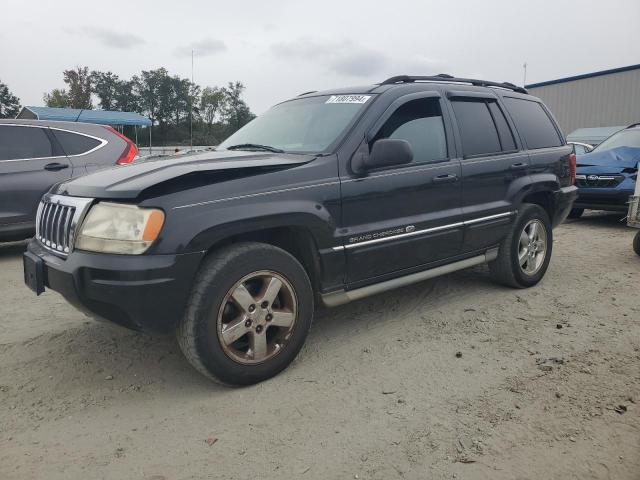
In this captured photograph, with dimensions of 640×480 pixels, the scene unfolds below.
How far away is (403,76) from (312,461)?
114 inches

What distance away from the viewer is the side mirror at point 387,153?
10.4 ft

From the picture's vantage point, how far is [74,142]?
6.47 m

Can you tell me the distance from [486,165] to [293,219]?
200 cm

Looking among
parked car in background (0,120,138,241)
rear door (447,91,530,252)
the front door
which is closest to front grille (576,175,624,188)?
rear door (447,91,530,252)

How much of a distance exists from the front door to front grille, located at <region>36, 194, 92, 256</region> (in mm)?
1538

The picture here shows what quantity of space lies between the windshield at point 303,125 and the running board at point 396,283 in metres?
0.96

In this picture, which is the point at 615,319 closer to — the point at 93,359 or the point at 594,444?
the point at 594,444

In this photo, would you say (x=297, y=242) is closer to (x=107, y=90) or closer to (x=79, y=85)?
(x=79, y=85)

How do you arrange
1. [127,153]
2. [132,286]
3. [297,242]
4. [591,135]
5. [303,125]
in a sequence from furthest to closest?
[591,135] < [127,153] < [303,125] < [297,242] < [132,286]

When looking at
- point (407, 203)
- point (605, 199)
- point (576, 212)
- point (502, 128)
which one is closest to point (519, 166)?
point (502, 128)

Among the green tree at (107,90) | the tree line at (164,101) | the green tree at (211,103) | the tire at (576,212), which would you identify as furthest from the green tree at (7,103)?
the tire at (576,212)

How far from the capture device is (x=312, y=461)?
2188mm

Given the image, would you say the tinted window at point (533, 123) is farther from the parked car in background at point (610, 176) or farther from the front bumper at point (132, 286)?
the parked car in background at point (610, 176)

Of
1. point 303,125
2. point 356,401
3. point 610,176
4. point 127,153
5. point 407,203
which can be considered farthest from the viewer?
point 610,176
